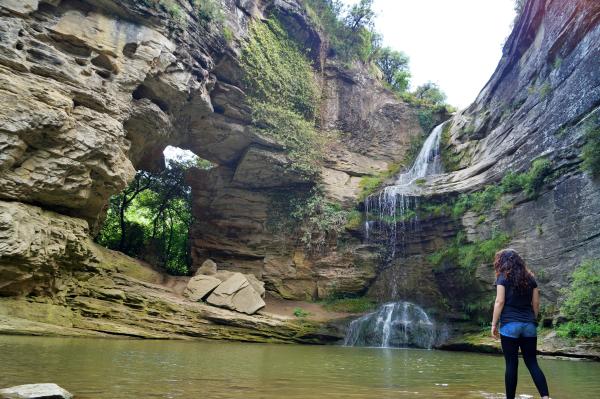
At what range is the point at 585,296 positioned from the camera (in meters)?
11.1

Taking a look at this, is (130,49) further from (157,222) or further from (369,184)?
(157,222)

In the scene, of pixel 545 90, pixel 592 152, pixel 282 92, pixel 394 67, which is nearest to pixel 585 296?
pixel 592 152

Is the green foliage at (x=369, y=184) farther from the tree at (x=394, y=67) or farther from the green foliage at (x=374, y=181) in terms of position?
the tree at (x=394, y=67)

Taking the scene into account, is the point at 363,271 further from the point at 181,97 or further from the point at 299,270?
the point at 181,97

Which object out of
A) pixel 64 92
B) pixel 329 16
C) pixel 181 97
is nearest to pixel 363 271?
pixel 181 97

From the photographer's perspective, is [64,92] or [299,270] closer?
[64,92]

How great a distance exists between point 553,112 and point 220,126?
1442 centimetres

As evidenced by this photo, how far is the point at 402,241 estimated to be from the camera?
797 inches

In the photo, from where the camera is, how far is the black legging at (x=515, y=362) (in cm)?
389

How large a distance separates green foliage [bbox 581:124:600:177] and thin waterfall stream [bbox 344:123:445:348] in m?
7.93

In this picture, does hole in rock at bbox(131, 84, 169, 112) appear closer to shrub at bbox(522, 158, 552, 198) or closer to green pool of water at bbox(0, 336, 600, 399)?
green pool of water at bbox(0, 336, 600, 399)

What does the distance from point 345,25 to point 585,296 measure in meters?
22.1

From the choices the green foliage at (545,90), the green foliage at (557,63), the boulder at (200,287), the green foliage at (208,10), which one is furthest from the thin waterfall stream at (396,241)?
the green foliage at (208,10)

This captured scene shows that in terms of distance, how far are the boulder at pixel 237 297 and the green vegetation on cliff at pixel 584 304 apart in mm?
10297
